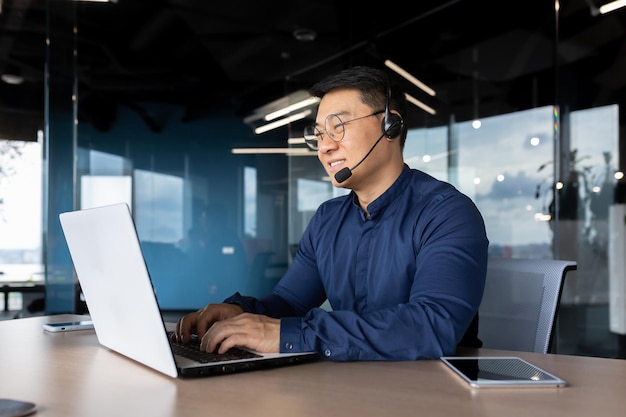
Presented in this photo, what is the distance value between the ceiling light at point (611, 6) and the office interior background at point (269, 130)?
0.12ft

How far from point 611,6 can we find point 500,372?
3.79m

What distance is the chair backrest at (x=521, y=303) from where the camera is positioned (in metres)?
1.63

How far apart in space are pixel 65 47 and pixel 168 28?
1.05 meters

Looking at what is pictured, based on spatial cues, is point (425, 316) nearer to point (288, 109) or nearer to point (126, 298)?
point (126, 298)

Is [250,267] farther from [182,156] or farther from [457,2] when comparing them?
[457,2]

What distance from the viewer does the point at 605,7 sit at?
4.08 meters

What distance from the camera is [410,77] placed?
16.2 feet

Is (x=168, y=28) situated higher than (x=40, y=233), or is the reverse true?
(x=168, y=28)

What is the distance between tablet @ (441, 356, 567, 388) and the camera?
1015mm

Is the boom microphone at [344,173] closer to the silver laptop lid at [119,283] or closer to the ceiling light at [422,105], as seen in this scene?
the silver laptop lid at [119,283]

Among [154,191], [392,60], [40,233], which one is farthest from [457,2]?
[40,233]

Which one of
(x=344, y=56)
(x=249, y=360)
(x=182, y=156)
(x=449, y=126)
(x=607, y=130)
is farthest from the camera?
(x=182, y=156)

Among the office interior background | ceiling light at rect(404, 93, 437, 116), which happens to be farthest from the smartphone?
ceiling light at rect(404, 93, 437, 116)

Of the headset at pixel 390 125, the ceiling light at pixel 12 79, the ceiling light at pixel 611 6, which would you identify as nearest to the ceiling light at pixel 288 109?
the ceiling light at pixel 12 79
